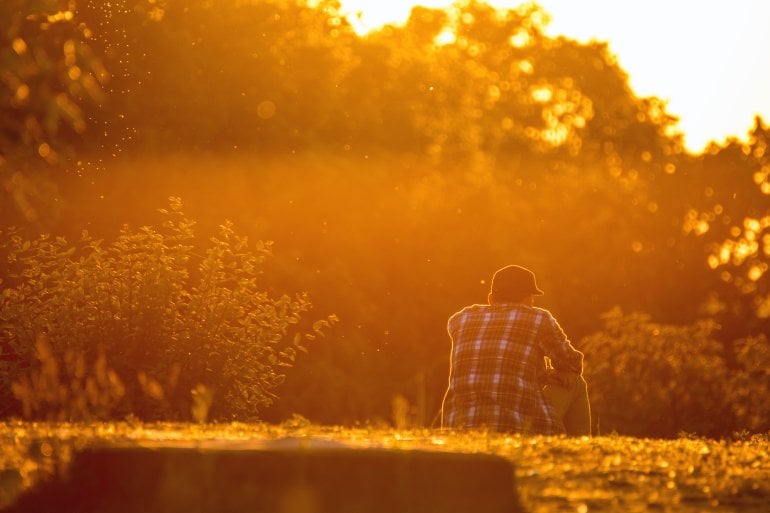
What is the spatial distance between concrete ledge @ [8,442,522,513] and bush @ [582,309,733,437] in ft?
89.9

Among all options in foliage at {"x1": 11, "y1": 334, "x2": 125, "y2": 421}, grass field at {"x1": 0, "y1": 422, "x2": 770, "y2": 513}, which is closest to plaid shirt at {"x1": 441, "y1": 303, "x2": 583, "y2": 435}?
grass field at {"x1": 0, "y1": 422, "x2": 770, "y2": 513}

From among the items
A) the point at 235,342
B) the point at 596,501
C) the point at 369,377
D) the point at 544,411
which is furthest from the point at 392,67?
the point at 596,501

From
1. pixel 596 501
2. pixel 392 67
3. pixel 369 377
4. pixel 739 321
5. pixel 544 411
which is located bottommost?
pixel 596 501

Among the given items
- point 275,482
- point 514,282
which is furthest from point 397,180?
point 275,482

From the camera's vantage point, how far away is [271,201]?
36344 mm

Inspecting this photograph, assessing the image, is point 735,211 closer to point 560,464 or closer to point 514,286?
point 514,286

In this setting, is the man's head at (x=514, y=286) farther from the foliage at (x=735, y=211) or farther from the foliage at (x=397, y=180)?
the foliage at (x=735, y=211)

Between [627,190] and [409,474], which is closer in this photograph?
[409,474]

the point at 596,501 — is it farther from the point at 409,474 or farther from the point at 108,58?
the point at 108,58

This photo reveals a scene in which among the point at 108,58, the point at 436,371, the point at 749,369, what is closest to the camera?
the point at 108,58

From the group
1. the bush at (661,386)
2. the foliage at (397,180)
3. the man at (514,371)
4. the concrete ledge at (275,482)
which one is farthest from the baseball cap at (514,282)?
the bush at (661,386)

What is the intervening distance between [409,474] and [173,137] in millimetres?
26915

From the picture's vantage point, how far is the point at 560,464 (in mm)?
7961

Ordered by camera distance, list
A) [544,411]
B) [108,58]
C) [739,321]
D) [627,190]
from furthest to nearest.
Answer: [627,190], [739,321], [108,58], [544,411]
